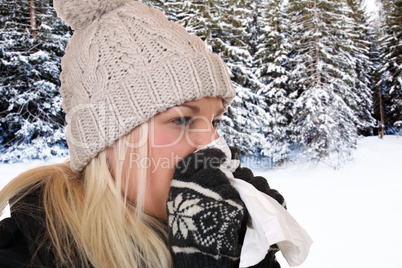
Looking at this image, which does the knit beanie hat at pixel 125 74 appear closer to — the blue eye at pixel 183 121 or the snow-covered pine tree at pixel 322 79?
the blue eye at pixel 183 121

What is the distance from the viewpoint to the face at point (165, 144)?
1.23 m

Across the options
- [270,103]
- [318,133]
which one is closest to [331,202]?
[318,133]

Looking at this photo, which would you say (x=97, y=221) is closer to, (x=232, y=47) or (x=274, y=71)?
(x=232, y=47)

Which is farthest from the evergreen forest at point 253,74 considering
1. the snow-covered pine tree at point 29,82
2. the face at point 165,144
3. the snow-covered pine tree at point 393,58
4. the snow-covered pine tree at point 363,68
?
the face at point 165,144

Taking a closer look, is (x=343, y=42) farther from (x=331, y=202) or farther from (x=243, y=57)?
(x=331, y=202)

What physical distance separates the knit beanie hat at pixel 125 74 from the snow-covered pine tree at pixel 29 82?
11.0m

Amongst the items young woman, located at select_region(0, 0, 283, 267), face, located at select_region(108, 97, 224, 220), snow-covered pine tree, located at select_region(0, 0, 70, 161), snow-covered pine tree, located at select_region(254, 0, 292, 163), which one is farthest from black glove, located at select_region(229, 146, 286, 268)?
snow-covered pine tree, located at select_region(254, 0, 292, 163)

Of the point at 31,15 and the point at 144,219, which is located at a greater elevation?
the point at 31,15

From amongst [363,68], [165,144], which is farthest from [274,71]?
[165,144]

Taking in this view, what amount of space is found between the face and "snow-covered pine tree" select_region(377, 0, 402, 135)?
22.4m

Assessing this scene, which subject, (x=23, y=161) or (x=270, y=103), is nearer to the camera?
(x=23, y=161)

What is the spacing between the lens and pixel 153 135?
1250 mm

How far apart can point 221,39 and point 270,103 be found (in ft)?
15.2

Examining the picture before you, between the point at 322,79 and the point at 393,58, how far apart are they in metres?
9.60
